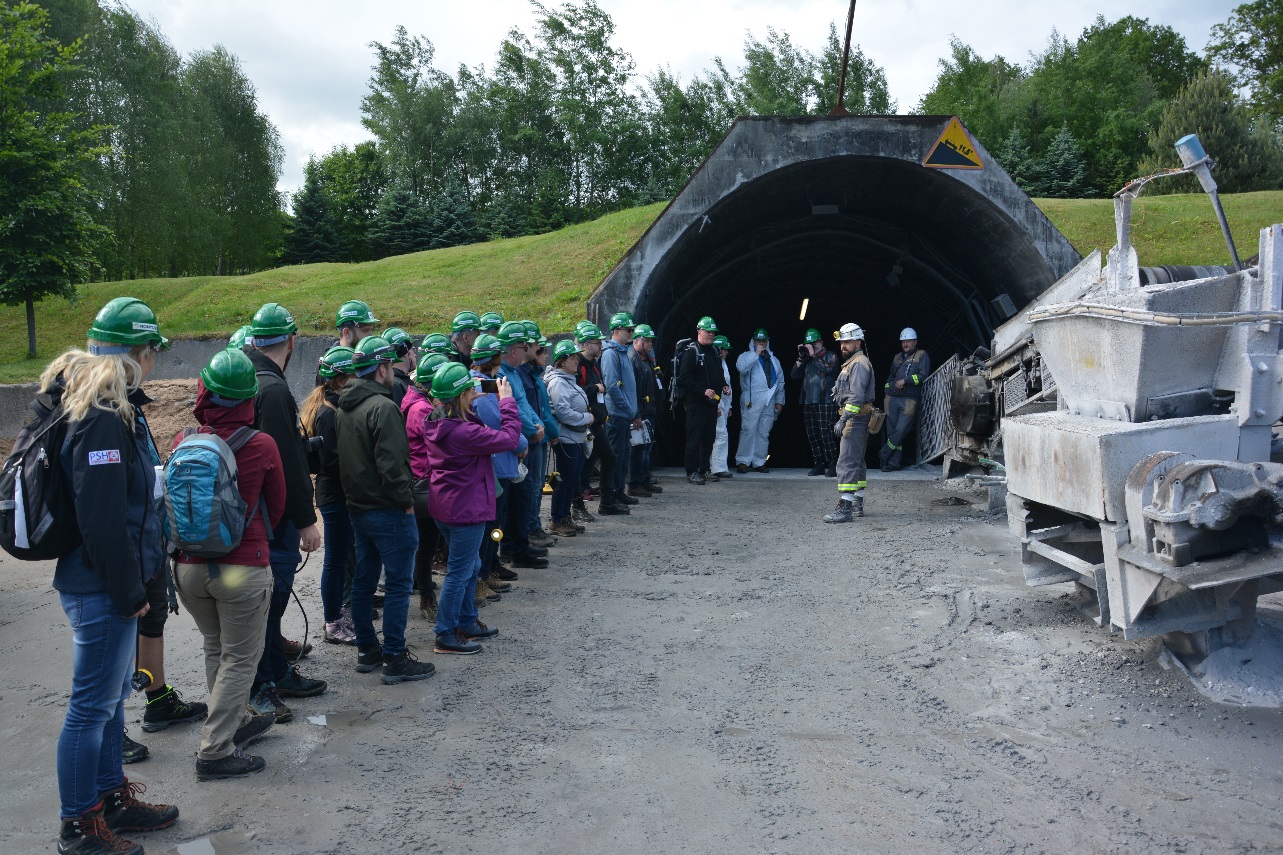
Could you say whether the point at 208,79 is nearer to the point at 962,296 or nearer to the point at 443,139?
the point at 443,139

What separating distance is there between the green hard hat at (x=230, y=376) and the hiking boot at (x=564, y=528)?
18.4 feet

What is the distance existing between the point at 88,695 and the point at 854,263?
50.9ft

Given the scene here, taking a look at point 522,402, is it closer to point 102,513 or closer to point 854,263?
point 102,513

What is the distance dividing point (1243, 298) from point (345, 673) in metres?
5.50

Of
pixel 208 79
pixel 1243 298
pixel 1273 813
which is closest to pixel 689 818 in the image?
pixel 1273 813

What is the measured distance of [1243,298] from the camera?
5.23m

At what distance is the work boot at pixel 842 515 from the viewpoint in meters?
10.4

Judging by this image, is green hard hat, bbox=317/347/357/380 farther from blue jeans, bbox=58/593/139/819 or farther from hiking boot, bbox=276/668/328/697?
blue jeans, bbox=58/593/139/819

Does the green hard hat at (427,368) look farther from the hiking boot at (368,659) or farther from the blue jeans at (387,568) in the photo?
the hiking boot at (368,659)

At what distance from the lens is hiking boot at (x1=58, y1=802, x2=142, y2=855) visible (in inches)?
135

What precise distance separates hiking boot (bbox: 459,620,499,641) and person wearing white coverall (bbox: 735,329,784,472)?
30.8 feet


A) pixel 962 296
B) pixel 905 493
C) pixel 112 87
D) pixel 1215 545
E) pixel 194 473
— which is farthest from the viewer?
pixel 112 87

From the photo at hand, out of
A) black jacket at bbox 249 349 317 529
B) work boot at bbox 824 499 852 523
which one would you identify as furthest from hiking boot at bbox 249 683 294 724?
work boot at bbox 824 499 852 523

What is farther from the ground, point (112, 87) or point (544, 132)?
point (544, 132)
